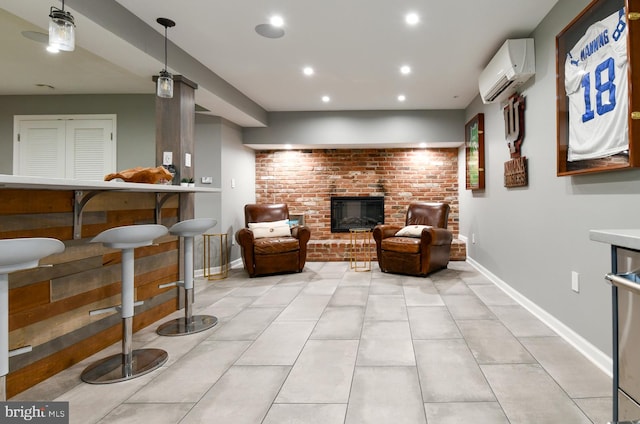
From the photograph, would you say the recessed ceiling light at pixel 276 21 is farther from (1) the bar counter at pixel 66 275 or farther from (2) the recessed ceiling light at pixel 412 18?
(1) the bar counter at pixel 66 275

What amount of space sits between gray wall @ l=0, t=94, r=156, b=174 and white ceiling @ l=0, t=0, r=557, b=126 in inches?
5.7

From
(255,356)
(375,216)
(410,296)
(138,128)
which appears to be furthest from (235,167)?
(255,356)

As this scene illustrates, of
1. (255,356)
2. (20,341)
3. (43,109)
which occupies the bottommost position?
(255,356)

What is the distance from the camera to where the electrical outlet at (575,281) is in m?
2.23

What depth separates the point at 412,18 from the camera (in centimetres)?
268

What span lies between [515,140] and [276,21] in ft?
7.69

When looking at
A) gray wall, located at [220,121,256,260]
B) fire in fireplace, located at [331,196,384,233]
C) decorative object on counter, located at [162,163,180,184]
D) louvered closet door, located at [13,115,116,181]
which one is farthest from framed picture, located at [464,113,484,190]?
louvered closet door, located at [13,115,116,181]

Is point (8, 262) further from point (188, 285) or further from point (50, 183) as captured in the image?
point (188, 285)

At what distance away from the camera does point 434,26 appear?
2814 mm

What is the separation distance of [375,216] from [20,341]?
4.92 meters

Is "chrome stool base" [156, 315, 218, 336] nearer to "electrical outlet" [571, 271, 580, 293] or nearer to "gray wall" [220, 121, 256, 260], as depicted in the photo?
"gray wall" [220, 121, 256, 260]

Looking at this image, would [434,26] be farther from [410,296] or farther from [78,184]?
[78,184]

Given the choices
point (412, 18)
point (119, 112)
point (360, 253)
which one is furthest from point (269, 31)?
point (360, 253)

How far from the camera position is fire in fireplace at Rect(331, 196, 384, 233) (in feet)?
19.5
